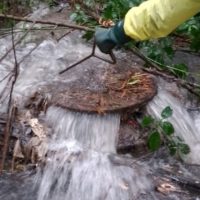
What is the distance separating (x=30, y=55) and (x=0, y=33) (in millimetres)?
376

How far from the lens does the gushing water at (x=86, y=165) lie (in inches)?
101

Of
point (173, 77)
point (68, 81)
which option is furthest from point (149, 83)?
point (68, 81)

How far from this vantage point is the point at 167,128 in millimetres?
2814

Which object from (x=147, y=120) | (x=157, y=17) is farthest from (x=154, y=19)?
(x=147, y=120)

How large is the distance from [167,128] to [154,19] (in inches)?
28.3

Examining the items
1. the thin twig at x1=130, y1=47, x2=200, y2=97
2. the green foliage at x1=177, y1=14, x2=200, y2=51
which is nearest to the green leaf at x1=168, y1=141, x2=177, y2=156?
the thin twig at x1=130, y1=47, x2=200, y2=97

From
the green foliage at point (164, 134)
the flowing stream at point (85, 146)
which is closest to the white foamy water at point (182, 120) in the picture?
the flowing stream at point (85, 146)

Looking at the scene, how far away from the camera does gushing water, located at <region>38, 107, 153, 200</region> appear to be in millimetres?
2570

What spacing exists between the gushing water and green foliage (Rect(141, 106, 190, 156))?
160 mm

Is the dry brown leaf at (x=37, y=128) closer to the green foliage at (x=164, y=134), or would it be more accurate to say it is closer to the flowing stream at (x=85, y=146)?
the flowing stream at (x=85, y=146)

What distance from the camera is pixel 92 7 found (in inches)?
155

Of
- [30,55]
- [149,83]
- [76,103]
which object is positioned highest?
[30,55]

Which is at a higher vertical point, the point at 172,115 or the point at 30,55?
the point at 30,55

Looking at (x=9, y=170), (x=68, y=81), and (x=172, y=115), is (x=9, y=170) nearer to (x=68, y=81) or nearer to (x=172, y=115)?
(x=68, y=81)
